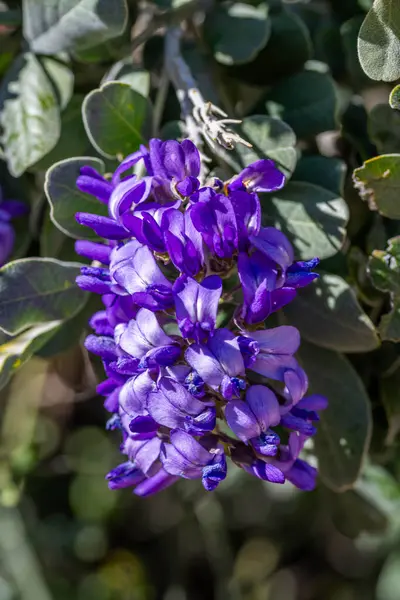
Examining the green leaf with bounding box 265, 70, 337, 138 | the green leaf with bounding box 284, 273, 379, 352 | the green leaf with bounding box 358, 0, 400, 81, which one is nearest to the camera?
the green leaf with bounding box 358, 0, 400, 81

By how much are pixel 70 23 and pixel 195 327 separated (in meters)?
0.50

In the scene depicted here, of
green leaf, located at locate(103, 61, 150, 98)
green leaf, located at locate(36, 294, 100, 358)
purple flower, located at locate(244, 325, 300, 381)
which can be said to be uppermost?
green leaf, located at locate(103, 61, 150, 98)

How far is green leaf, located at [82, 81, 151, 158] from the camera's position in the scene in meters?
0.98

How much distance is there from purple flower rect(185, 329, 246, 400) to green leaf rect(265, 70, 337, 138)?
1.36 ft

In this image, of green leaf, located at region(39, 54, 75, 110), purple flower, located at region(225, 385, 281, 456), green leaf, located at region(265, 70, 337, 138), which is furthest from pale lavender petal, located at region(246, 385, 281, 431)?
green leaf, located at region(39, 54, 75, 110)

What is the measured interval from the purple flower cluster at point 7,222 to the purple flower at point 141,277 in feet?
1.14

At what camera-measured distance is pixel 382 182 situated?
0.93 m

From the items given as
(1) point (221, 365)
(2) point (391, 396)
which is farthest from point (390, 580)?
(1) point (221, 365)

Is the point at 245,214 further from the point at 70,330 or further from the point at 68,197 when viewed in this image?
the point at 70,330

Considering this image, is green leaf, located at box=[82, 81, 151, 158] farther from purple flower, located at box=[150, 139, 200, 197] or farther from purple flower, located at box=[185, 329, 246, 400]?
purple flower, located at box=[185, 329, 246, 400]

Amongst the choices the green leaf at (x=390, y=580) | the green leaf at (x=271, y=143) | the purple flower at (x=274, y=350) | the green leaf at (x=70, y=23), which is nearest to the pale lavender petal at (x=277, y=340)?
the purple flower at (x=274, y=350)

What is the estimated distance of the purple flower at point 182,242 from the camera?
785mm

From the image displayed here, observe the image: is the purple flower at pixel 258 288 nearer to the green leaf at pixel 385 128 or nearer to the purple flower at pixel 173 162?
the purple flower at pixel 173 162

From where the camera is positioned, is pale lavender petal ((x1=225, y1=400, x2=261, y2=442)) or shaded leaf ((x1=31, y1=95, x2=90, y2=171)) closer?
pale lavender petal ((x1=225, y1=400, x2=261, y2=442))
